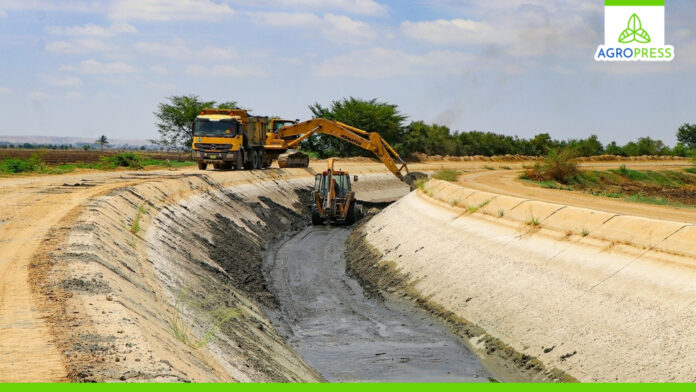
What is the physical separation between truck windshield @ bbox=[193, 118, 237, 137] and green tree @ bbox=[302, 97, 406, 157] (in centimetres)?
4313

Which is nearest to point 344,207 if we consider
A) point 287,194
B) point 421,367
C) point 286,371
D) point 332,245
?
point 332,245

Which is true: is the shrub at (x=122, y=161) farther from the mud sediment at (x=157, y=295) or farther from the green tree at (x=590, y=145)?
the green tree at (x=590, y=145)

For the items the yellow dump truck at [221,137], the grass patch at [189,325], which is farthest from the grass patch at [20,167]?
the grass patch at [189,325]

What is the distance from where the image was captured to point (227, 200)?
43.2 m

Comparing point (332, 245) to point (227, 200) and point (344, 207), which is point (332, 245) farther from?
point (227, 200)

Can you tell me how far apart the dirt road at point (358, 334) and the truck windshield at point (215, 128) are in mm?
20247

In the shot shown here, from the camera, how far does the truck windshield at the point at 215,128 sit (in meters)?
50.0

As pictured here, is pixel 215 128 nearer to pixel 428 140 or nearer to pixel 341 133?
pixel 341 133

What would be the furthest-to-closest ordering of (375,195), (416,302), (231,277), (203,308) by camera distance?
(375,195)
(231,277)
(416,302)
(203,308)

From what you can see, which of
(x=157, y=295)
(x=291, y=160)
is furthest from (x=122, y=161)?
(x=157, y=295)

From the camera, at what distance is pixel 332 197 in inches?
1681

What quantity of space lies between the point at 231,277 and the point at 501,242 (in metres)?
9.09

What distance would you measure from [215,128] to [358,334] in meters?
31.8

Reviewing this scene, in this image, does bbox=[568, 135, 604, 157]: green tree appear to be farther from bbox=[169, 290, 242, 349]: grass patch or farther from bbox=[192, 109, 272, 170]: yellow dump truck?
bbox=[169, 290, 242, 349]: grass patch
